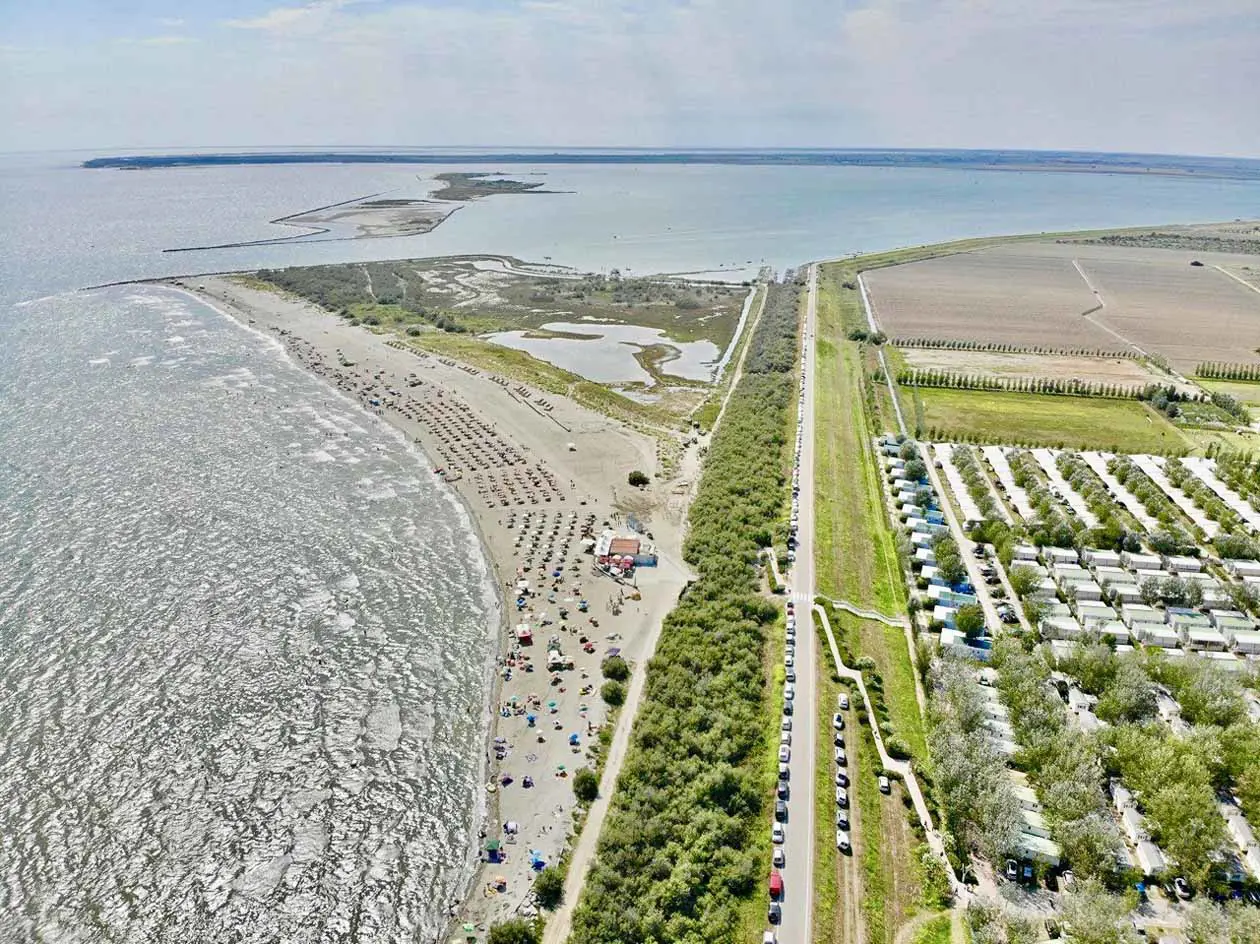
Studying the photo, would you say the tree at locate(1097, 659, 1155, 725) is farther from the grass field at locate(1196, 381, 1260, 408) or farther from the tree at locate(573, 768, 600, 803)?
the grass field at locate(1196, 381, 1260, 408)

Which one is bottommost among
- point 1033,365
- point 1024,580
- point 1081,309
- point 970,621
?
point 1024,580

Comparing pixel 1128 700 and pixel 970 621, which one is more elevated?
pixel 970 621

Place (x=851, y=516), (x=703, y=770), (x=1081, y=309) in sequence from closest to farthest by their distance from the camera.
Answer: (x=703, y=770) → (x=851, y=516) → (x=1081, y=309)

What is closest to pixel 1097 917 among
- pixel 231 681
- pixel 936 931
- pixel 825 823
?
pixel 936 931

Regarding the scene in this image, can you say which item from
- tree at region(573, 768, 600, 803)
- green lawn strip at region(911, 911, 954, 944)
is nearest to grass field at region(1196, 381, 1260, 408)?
green lawn strip at region(911, 911, 954, 944)

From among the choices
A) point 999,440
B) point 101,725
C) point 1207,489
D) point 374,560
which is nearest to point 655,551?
point 374,560

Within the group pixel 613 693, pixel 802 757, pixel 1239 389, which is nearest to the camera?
pixel 802 757

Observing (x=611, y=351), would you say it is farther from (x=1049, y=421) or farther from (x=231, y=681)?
(x=231, y=681)
